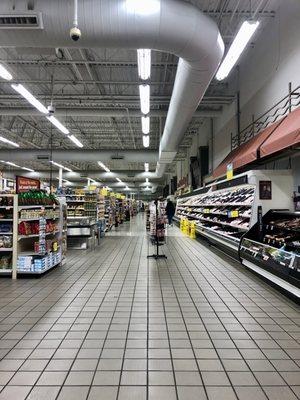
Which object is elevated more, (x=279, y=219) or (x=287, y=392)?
(x=279, y=219)

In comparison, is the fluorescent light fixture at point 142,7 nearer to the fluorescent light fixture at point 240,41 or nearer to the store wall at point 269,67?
the fluorescent light fixture at point 240,41

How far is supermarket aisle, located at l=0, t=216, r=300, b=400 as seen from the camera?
106 inches

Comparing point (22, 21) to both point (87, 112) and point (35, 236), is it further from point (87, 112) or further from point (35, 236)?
point (87, 112)

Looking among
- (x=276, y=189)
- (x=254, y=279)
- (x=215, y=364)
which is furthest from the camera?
(x=276, y=189)

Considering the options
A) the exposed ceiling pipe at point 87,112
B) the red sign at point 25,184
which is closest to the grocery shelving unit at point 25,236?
the red sign at point 25,184

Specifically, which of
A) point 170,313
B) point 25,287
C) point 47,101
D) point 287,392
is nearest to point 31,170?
point 47,101

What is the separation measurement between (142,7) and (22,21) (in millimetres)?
1804

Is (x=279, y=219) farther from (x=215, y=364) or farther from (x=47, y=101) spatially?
(x=47, y=101)

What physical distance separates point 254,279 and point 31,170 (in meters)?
25.8

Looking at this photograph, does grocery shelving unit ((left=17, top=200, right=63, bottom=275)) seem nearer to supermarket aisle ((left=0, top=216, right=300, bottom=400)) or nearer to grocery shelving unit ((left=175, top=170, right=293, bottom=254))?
supermarket aisle ((left=0, top=216, right=300, bottom=400))

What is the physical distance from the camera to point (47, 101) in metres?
12.6

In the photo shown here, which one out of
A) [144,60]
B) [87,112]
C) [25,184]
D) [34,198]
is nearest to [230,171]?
[144,60]

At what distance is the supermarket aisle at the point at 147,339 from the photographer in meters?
2.69

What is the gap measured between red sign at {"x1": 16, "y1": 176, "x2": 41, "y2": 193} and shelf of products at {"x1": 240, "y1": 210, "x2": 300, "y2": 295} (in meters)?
4.91
